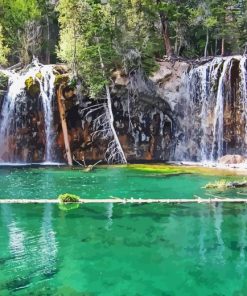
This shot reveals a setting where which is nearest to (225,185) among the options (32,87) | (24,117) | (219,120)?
(219,120)

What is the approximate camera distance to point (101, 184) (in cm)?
2122

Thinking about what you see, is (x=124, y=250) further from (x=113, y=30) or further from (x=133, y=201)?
(x=113, y=30)

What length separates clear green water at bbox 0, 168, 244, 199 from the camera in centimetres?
1870

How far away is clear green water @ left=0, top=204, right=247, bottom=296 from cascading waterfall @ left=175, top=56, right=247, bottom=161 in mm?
15398

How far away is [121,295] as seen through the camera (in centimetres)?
898

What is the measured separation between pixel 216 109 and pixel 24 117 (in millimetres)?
12984

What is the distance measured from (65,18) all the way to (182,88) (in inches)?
361

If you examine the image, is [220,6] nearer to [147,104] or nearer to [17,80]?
[147,104]

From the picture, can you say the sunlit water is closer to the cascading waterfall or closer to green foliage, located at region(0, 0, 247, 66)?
the cascading waterfall

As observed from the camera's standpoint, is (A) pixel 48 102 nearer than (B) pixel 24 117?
Yes

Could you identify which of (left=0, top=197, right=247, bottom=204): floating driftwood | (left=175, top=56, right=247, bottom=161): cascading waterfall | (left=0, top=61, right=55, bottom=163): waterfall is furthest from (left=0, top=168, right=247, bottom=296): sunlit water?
(left=0, top=61, right=55, bottom=163): waterfall

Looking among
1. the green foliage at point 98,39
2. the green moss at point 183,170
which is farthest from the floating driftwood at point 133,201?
the green foliage at point 98,39

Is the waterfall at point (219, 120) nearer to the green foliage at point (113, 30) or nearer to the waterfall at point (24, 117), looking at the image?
the green foliage at point (113, 30)

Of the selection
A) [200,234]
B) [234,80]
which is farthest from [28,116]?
[200,234]
